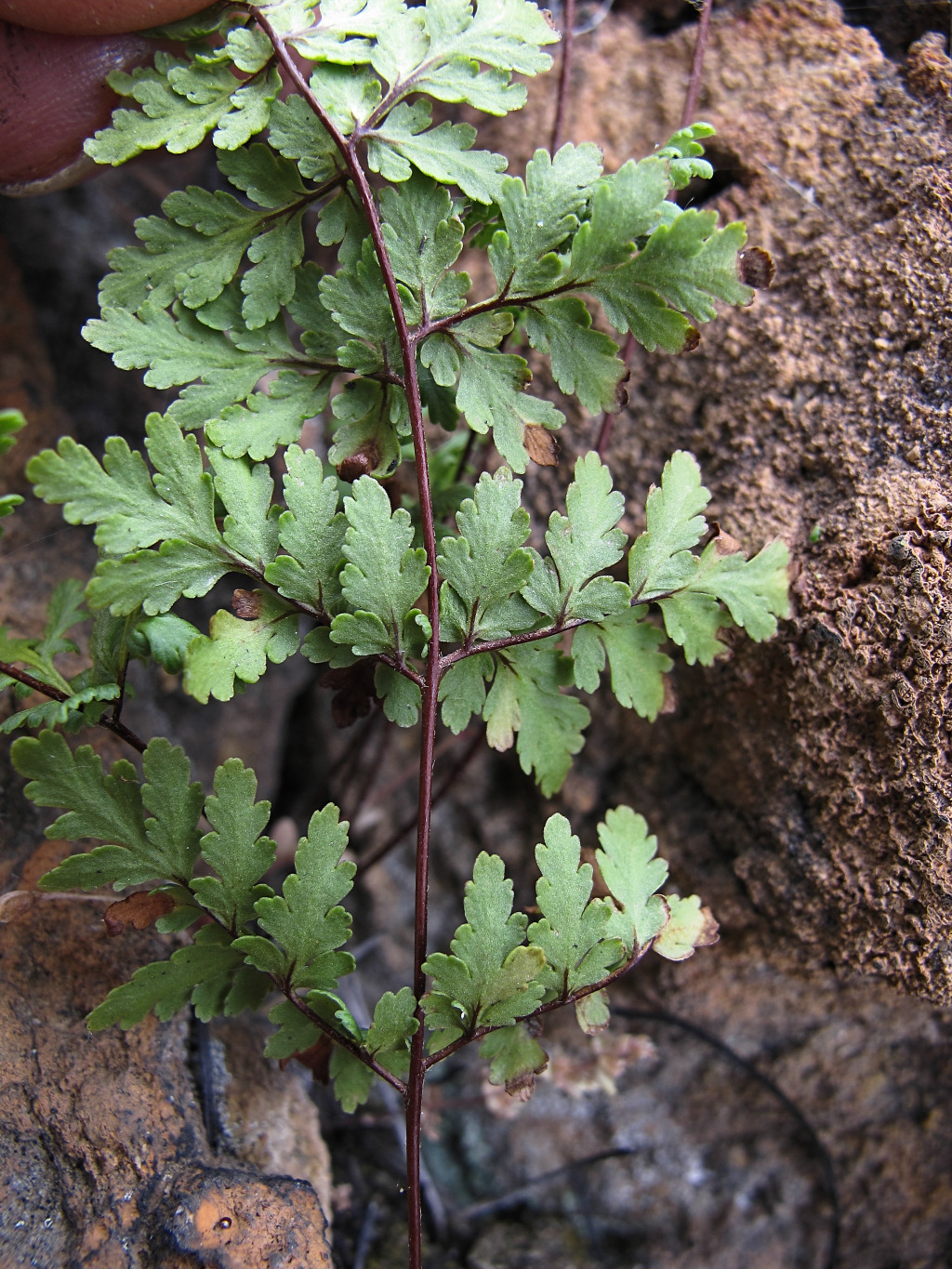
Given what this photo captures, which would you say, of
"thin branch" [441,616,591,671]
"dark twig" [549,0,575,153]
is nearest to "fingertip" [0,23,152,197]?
"dark twig" [549,0,575,153]

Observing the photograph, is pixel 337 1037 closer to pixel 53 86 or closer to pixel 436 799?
pixel 436 799

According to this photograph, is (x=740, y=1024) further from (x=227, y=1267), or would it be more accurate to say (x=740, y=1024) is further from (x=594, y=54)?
(x=594, y=54)

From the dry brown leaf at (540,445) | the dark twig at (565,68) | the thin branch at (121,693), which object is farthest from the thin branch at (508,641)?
the dark twig at (565,68)

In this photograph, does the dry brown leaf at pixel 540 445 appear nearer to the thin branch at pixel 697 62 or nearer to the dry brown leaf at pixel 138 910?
the thin branch at pixel 697 62

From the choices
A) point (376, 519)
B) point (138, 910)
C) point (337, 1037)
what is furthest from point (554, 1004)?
point (376, 519)

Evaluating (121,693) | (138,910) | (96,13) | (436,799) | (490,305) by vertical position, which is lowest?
(436,799)

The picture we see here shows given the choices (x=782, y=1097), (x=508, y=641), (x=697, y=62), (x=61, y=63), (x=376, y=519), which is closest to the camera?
(x=376, y=519)

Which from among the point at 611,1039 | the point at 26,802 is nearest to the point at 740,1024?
the point at 611,1039
